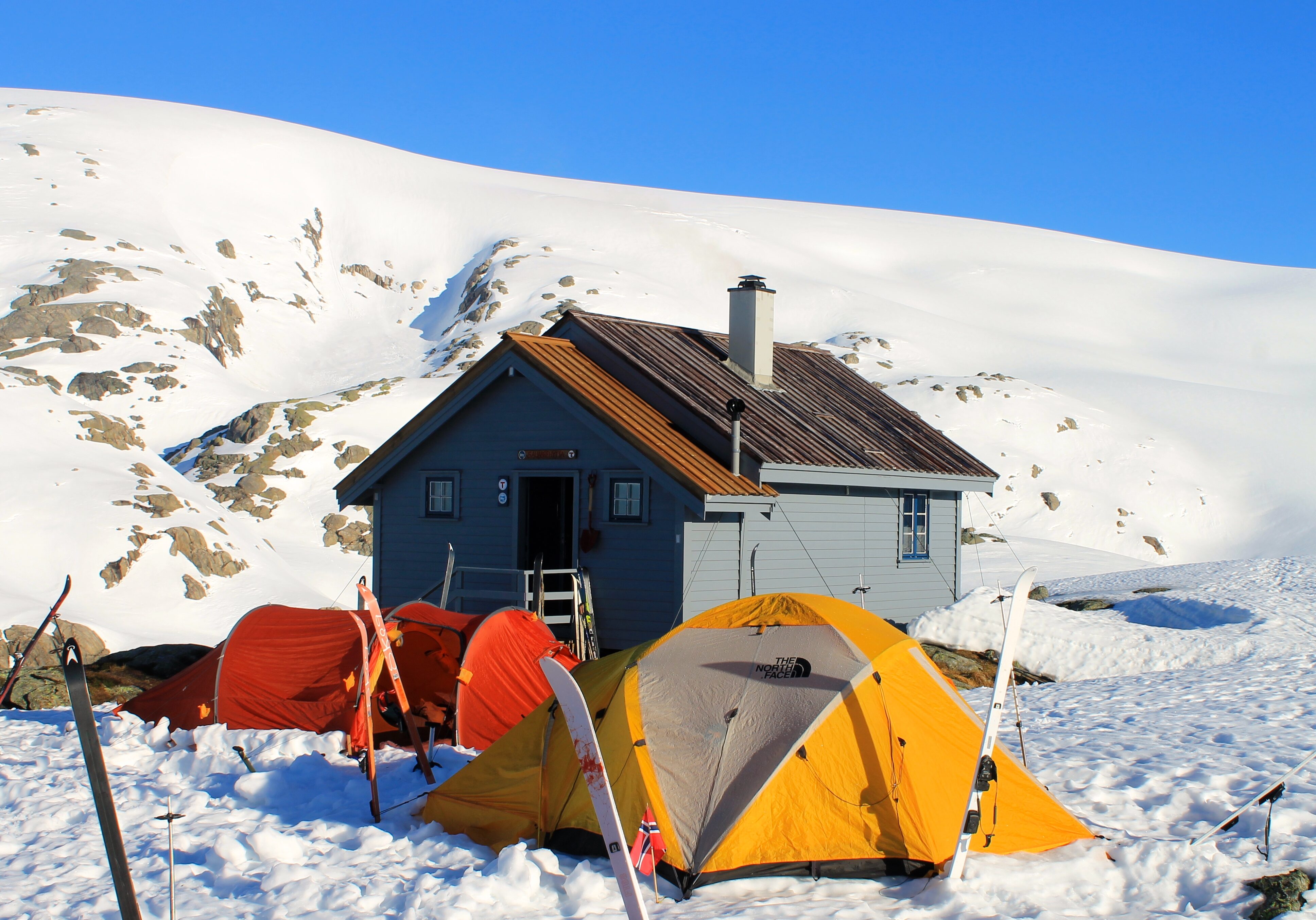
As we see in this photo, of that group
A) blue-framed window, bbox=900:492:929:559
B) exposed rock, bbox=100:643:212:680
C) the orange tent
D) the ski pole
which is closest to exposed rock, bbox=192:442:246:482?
exposed rock, bbox=100:643:212:680

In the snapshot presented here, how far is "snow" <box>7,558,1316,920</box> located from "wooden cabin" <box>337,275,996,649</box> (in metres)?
5.12

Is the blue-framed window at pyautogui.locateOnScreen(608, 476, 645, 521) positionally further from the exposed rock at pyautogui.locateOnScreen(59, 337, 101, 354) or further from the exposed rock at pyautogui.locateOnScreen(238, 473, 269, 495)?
the exposed rock at pyautogui.locateOnScreen(59, 337, 101, 354)

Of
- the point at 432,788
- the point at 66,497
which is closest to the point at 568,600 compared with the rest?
the point at 432,788

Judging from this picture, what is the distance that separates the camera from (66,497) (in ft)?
107

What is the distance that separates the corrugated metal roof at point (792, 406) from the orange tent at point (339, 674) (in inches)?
211

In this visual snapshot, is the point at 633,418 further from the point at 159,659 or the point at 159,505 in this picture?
the point at 159,505

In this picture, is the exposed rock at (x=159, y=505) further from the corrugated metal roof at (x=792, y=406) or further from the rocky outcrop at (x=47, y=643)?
the corrugated metal roof at (x=792, y=406)

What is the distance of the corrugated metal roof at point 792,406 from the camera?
55.2ft

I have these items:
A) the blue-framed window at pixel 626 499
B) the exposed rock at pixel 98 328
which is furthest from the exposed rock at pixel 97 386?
the blue-framed window at pixel 626 499

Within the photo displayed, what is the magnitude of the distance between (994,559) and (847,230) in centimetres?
10264

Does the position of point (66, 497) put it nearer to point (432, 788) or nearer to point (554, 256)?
point (432, 788)

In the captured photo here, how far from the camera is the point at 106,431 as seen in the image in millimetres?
38219

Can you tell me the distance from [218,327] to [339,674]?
6225cm

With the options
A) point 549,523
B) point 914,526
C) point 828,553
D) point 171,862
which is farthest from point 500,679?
point 914,526
